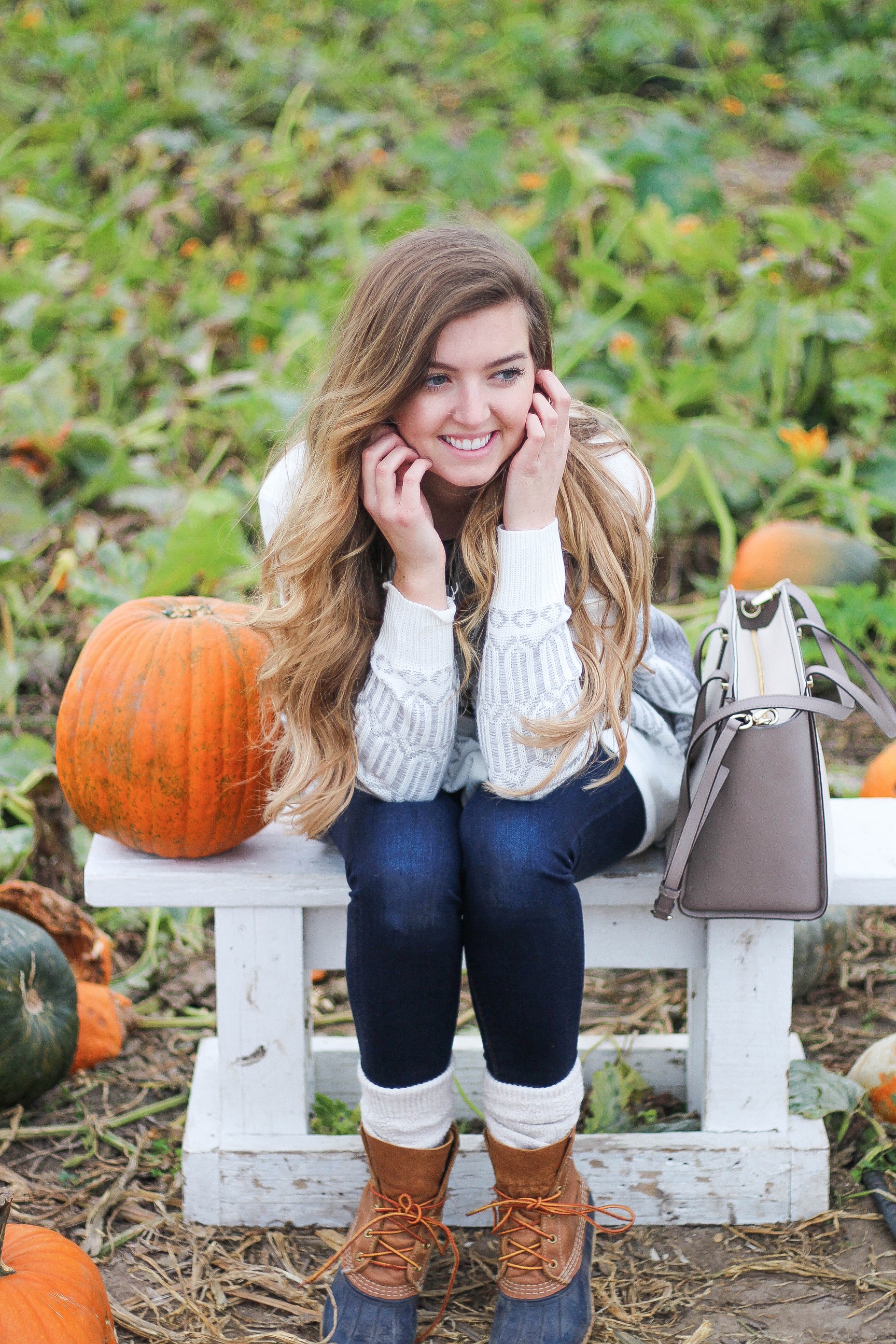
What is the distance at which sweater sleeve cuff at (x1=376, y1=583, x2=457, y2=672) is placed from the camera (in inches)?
57.0

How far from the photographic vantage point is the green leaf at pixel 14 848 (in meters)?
2.19

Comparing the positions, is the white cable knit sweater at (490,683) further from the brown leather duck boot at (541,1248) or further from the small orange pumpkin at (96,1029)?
the small orange pumpkin at (96,1029)

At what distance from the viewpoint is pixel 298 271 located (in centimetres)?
444

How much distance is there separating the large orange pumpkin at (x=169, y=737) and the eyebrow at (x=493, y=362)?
1.46 feet

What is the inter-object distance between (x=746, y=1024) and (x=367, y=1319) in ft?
1.85

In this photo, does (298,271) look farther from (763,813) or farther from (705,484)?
(763,813)

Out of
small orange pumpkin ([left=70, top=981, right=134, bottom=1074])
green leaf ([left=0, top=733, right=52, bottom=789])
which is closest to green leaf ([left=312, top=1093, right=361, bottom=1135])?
small orange pumpkin ([left=70, top=981, right=134, bottom=1074])

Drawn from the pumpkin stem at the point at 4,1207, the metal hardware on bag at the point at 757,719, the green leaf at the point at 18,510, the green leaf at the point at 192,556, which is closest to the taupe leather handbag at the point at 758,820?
the metal hardware on bag at the point at 757,719

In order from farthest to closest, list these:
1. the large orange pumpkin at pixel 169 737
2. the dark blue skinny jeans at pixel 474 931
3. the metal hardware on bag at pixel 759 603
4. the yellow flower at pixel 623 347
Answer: the yellow flower at pixel 623 347 < the metal hardware on bag at pixel 759 603 < the large orange pumpkin at pixel 169 737 < the dark blue skinny jeans at pixel 474 931

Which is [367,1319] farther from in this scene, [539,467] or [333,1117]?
[539,467]

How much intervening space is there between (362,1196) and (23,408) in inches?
96.5

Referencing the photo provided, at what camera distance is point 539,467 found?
144cm

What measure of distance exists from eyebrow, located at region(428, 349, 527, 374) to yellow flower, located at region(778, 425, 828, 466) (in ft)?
5.87

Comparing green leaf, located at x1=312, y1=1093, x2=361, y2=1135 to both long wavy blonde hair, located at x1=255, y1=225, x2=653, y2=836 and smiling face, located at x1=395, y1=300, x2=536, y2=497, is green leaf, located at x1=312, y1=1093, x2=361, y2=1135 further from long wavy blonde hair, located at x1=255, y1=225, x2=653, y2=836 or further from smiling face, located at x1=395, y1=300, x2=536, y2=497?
smiling face, located at x1=395, y1=300, x2=536, y2=497
